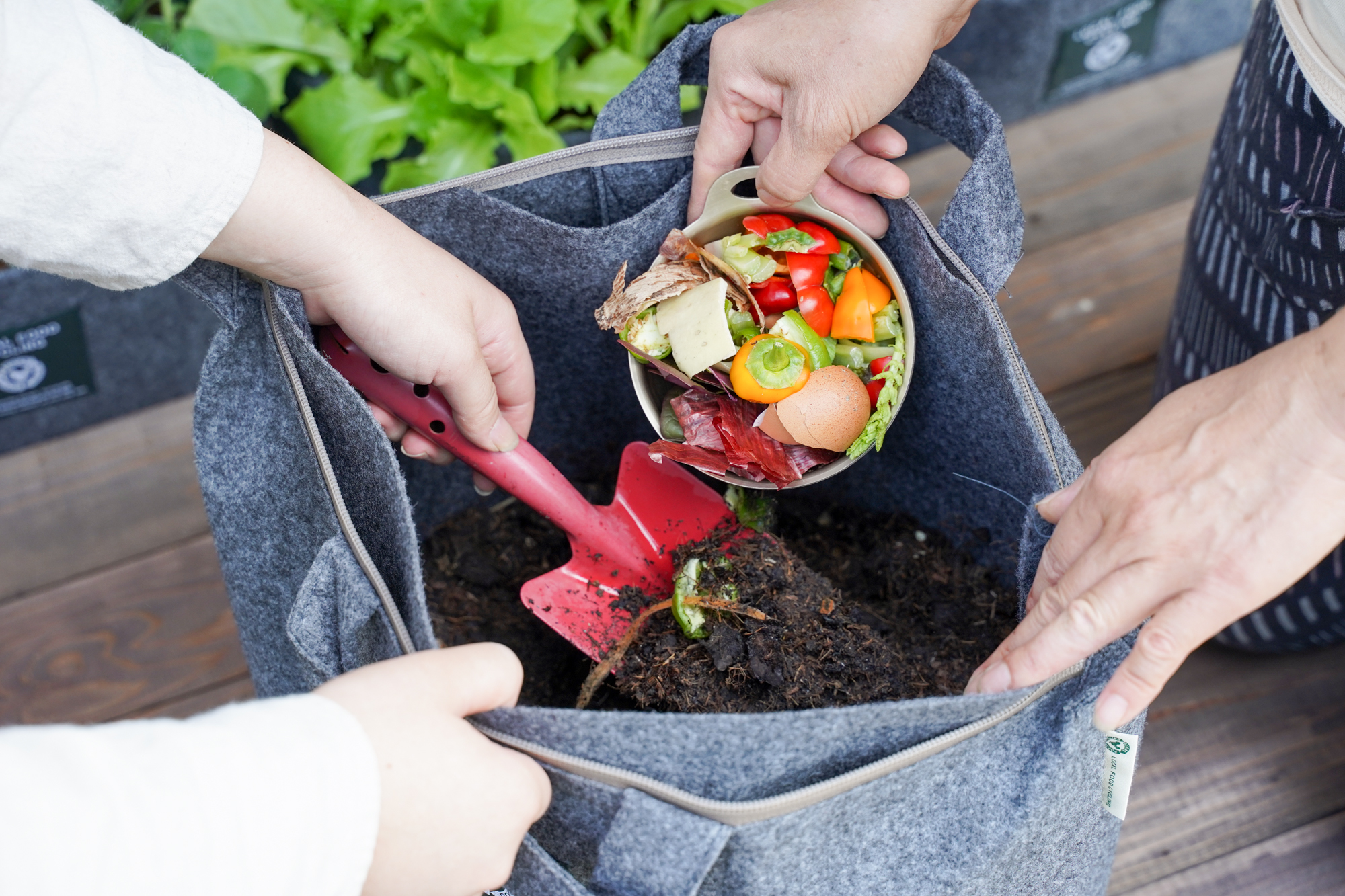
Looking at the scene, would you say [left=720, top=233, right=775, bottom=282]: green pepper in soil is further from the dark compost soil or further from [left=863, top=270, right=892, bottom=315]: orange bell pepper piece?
the dark compost soil

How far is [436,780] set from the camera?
54 centimetres

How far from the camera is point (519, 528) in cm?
104

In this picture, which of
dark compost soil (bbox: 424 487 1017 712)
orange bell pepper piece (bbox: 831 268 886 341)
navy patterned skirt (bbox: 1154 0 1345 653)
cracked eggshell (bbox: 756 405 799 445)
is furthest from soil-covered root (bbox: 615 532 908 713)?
navy patterned skirt (bbox: 1154 0 1345 653)

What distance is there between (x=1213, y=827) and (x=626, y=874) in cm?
81

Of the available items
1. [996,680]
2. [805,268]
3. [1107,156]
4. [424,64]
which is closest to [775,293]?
[805,268]

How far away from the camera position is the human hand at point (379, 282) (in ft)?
2.21

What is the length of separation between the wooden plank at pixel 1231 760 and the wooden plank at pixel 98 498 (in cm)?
120

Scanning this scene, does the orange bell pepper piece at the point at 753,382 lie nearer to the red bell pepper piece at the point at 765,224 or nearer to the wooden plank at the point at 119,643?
the red bell pepper piece at the point at 765,224

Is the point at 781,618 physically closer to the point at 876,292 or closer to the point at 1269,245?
the point at 876,292

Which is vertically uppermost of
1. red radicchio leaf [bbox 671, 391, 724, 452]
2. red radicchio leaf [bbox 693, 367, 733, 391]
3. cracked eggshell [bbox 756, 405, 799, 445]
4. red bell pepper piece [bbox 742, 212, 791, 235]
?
red bell pepper piece [bbox 742, 212, 791, 235]

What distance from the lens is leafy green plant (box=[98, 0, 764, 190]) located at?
122 cm

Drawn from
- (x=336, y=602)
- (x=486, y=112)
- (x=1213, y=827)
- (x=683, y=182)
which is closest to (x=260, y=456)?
(x=336, y=602)

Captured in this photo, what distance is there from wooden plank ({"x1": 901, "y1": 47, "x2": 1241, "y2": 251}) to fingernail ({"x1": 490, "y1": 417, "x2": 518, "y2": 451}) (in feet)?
2.62

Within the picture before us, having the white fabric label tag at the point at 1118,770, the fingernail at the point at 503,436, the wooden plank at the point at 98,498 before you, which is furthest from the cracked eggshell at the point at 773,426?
the wooden plank at the point at 98,498
